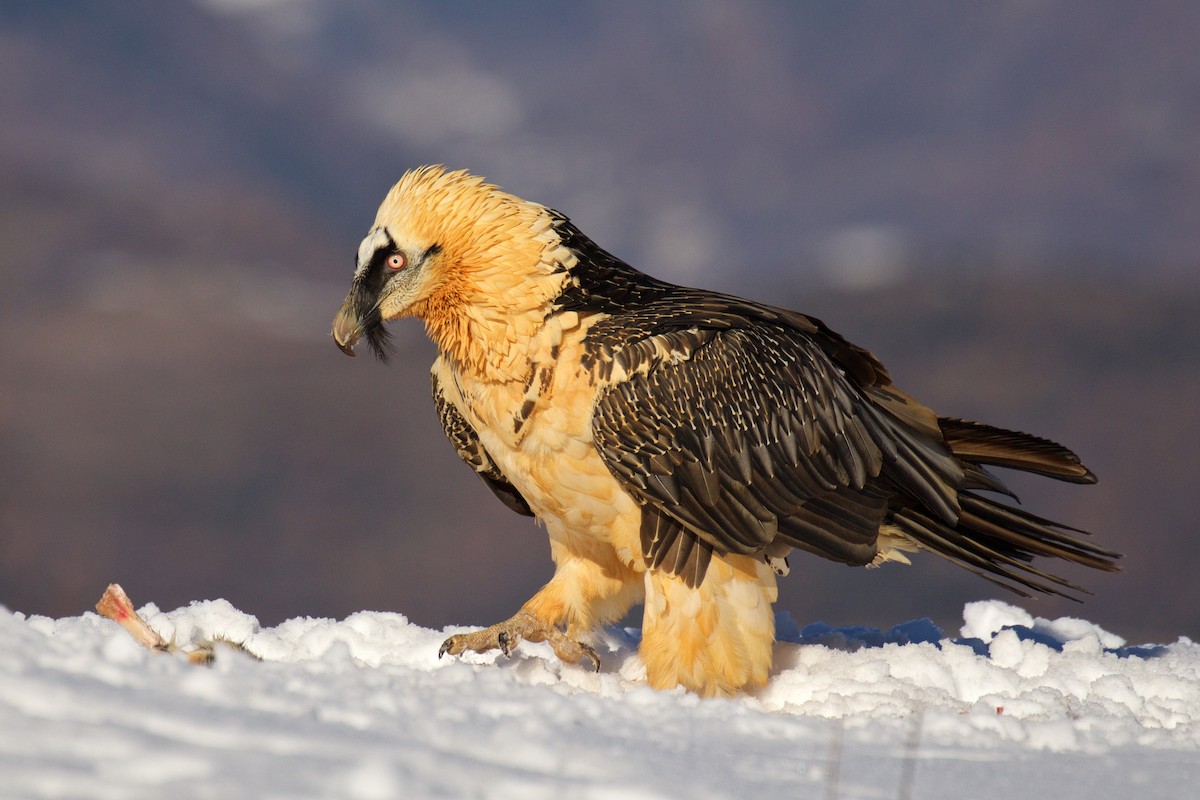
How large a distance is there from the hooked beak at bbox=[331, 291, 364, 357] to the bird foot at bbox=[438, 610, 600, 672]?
164 centimetres

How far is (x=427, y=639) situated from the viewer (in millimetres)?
6523

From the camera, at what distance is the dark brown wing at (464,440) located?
629 centimetres

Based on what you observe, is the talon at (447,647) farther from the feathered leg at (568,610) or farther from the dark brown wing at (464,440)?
the dark brown wing at (464,440)

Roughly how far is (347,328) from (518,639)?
73.2 inches

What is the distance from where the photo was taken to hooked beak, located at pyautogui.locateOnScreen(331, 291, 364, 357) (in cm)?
559

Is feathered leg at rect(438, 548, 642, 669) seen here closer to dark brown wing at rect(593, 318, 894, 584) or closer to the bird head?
dark brown wing at rect(593, 318, 894, 584)

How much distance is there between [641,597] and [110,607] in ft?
8.72

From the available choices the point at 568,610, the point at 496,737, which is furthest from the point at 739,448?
the point at 496,737

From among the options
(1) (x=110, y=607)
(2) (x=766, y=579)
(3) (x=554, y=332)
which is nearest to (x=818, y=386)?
(2) (x=766, y=579)

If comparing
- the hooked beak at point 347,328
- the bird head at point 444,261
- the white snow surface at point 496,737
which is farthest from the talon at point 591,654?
the hooked beak at point 347,328

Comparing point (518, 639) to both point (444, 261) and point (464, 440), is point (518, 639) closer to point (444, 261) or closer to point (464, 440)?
point (464, 440)

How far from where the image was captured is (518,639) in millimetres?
6102

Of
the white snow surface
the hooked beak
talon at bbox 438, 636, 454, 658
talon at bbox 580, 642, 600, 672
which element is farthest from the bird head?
the white snow surface

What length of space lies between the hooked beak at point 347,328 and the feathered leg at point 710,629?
1.82 metres
